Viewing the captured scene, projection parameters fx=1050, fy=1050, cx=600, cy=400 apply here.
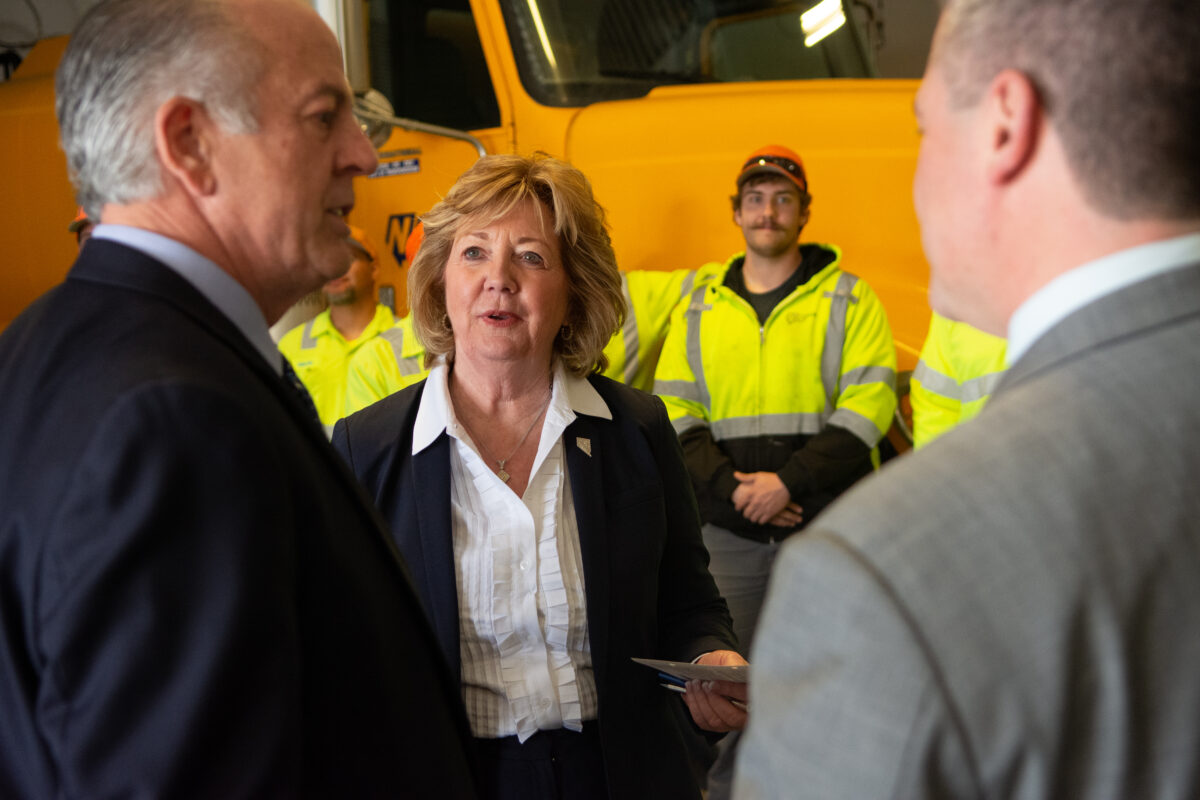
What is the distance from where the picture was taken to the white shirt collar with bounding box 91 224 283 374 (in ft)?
3.41

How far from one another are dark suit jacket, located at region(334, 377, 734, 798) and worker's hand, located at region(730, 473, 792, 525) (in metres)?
1.30

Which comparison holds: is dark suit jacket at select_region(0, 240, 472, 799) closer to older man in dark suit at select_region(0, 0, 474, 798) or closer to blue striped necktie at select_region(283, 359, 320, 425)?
older man in dark suit at select_region(0, 0, 474, 798)

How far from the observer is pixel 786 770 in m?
0.74

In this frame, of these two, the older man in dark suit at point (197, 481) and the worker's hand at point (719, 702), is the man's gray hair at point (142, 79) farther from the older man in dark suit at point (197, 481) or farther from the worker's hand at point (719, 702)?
the worker's hand at point (719, 702)

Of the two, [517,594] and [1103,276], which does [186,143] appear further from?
[517,594]

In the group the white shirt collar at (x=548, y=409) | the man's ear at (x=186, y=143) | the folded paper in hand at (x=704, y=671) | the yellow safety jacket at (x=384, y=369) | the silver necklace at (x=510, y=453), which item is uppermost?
the man's ear at (x=186, y=143)

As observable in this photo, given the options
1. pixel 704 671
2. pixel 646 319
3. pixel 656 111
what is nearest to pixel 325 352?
A: pixel 646 319

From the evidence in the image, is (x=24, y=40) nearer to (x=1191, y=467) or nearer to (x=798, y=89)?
(x=798, y=89)

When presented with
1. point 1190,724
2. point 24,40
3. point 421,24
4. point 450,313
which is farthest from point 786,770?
point 24,40

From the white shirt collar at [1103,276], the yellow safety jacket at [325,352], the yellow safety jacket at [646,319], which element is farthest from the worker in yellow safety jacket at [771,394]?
the white shirt collar at [1103,276]

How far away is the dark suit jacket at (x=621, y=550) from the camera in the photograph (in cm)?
177

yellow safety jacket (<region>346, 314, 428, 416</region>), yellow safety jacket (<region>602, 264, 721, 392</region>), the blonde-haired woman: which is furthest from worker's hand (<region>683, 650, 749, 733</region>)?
yellow safety jacket (<region>602, 264, 721, 392</region>)

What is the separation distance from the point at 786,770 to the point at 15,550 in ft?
2.19

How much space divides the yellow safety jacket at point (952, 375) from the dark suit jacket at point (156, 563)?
2260 mm
